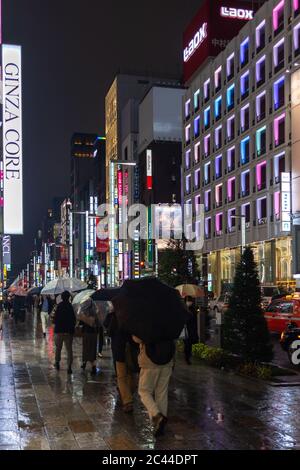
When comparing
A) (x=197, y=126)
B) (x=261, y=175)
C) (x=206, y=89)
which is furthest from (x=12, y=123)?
(x=197, y=126)

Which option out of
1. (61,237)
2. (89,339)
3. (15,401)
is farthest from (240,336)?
(61,237)

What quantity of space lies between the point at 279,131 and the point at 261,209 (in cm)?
698

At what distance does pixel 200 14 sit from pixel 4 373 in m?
63.5

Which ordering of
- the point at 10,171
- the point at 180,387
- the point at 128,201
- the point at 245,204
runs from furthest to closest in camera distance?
1. the point at 128,201
2. the point at 245,204
3. the point at 10,171
4. the point at 180,387

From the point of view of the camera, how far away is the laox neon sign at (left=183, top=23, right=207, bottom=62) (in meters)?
68.4

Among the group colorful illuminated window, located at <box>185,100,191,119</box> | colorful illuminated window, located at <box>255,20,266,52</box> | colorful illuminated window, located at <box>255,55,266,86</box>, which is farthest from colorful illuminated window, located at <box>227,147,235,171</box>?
colorful illuminated window, located at <box>185,100,191,119</box>

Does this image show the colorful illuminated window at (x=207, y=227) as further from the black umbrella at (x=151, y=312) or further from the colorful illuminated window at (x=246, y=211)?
the black umbrella at (x=151, y=312)

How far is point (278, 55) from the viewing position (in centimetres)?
4834

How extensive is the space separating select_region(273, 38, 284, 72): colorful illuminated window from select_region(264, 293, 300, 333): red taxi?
2980cm

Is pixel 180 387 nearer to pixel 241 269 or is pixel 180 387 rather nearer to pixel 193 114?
pixel 241 269

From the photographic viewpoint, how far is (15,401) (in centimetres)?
1002

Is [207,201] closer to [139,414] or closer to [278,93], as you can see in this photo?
[278,93]

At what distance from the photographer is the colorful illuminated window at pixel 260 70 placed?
2010 inches

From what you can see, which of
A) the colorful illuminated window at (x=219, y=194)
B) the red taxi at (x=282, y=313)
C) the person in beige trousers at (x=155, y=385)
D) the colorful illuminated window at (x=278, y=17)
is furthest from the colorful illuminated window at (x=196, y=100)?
the person in beige trousers at (x=155, y=385)
